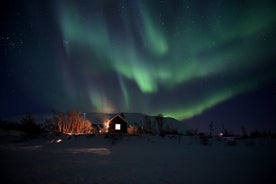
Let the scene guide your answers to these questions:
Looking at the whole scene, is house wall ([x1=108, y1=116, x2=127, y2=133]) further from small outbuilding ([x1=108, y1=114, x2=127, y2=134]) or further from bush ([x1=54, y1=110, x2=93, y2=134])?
bush ([x1=54, y1=110, x2=93, y2=134])


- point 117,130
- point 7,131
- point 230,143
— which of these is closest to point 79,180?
point 230,143

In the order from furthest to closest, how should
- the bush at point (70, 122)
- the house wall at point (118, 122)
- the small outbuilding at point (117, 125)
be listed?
the house wall at point (118, 122) < the small outbuilding at point (117, 125) < the bush at point (70, 122)

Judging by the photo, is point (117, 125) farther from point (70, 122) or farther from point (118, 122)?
point (70, 122)

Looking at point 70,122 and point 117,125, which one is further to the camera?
point 117,125

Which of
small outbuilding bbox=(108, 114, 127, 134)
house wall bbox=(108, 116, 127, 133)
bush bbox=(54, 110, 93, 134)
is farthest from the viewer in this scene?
house wall bbox=(108, 116, 127, 133)

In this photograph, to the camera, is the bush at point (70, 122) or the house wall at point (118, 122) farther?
the house wall at point (118, 122)

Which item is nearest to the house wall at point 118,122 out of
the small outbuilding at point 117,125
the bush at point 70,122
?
the small outbuilding at point 117,125

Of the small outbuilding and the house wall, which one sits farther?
the house wall

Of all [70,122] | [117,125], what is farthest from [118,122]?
[70,122]

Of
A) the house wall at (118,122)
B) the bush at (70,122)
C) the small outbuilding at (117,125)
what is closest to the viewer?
the bush at (70,122)

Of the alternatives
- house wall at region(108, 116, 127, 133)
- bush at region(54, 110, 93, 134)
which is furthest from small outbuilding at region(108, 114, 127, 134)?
bush at region(54, 110, 93, 134)

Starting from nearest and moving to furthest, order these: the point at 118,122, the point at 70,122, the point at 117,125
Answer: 1. the point at 70,122
2. the point at 117,125
3. the point at 118,122

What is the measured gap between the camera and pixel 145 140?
1611 centimetres

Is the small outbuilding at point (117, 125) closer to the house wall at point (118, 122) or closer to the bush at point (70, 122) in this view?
the house wall at point (118, 122)
